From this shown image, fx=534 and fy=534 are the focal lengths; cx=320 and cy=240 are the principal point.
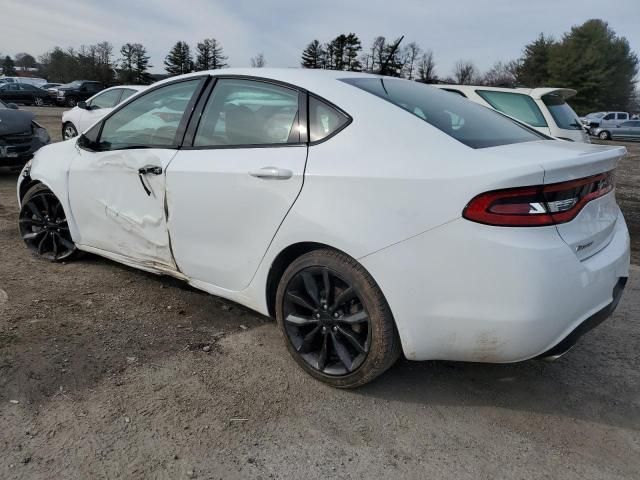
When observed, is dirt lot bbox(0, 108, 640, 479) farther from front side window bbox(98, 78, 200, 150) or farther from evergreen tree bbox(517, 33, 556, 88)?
evergreen tree bbox(517, 33, 556, 88)

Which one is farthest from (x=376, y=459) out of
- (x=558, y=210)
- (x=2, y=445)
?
(x=2, y=445)

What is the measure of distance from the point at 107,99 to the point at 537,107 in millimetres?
9291

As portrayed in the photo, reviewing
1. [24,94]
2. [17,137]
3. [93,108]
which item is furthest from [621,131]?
[24,94]

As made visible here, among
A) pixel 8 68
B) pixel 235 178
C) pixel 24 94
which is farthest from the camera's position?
pixel 8 68

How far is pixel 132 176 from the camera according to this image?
343 centimetres

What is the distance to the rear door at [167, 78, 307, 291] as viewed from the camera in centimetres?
272

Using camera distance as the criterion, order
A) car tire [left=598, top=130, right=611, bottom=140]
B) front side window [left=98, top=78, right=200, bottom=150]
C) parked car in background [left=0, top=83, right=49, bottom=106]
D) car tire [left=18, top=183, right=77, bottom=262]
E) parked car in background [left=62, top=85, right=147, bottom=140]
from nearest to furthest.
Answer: front side window [left=98, top=78, right=200, bottom=150] < car tire [left=18, top=183, right=77, bottom=262] < parked car in background [left=62, top=85, right=147, bottom=140] < car tire [left=598, top=130, right=611, bottom=140] < parked car in background [left=0, top=83, right=49, bottom=106]

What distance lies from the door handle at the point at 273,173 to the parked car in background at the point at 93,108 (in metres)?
9.84

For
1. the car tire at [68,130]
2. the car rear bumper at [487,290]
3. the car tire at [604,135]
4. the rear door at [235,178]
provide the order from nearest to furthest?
the car rear bumper at [487,290] < the rear door at [235,178] < the car tire at [68,130] < the car tire at [604,135]

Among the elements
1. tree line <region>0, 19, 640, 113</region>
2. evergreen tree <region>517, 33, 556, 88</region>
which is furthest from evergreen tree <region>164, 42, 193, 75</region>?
evergreen tree <region>517, 33, 556, 88</region>

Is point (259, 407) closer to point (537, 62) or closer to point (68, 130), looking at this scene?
point (68, 130)

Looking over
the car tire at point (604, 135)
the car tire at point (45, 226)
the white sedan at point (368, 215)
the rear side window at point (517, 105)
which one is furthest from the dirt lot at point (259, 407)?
the car tire at point (604, 135)

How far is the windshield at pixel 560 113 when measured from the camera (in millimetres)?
7789

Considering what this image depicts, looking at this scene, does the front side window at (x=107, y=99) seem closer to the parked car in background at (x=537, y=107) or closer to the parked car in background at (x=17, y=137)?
the parked car in background at (x=17, y=137)
